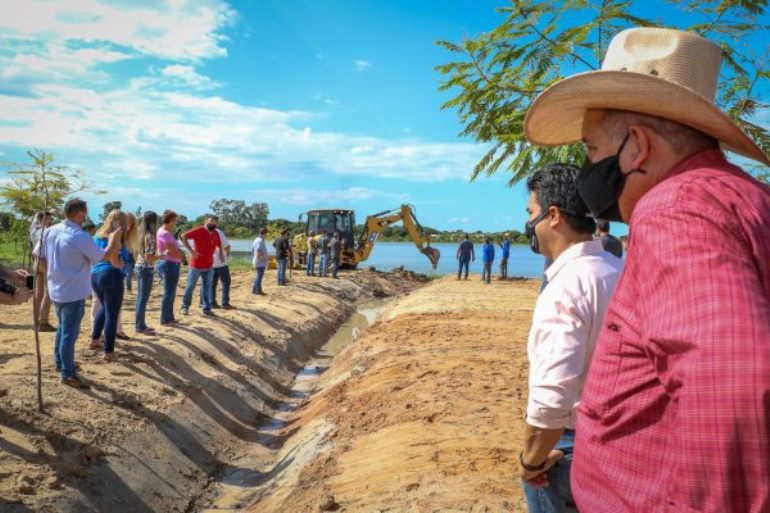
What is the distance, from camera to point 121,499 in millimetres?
5570

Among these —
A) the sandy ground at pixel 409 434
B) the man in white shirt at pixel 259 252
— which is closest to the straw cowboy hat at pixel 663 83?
the sandy ground at pixel 409 434

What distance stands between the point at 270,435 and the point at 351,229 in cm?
2192

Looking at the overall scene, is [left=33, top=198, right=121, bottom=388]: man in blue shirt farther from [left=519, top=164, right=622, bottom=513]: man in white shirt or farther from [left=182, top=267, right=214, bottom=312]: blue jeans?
[left=519, top=164, right=622, bottom=513]: man in white shirt

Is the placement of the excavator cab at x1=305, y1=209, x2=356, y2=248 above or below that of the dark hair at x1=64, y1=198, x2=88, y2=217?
above

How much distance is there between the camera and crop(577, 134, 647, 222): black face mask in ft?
5.26

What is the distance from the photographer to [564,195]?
8.36ft

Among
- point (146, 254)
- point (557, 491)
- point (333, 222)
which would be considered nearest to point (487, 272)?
point (333, 222)

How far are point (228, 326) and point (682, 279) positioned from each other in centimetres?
1176

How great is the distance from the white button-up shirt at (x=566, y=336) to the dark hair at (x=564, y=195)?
202 mm

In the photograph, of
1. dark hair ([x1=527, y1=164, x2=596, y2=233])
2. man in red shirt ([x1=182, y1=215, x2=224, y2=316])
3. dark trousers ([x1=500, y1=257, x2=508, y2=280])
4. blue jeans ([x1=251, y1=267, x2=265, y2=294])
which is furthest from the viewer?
dark trousers ([x1=500, y1=257, x2=508, y2=280])

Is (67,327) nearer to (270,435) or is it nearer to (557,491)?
(270,435)

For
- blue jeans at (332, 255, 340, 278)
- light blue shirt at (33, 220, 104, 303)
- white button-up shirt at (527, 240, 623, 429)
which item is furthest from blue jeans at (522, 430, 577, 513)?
blue jeans at (332, 255, 340, 278)

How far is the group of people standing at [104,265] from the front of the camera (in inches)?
258

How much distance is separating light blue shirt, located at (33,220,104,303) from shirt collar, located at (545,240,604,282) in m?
5.82
